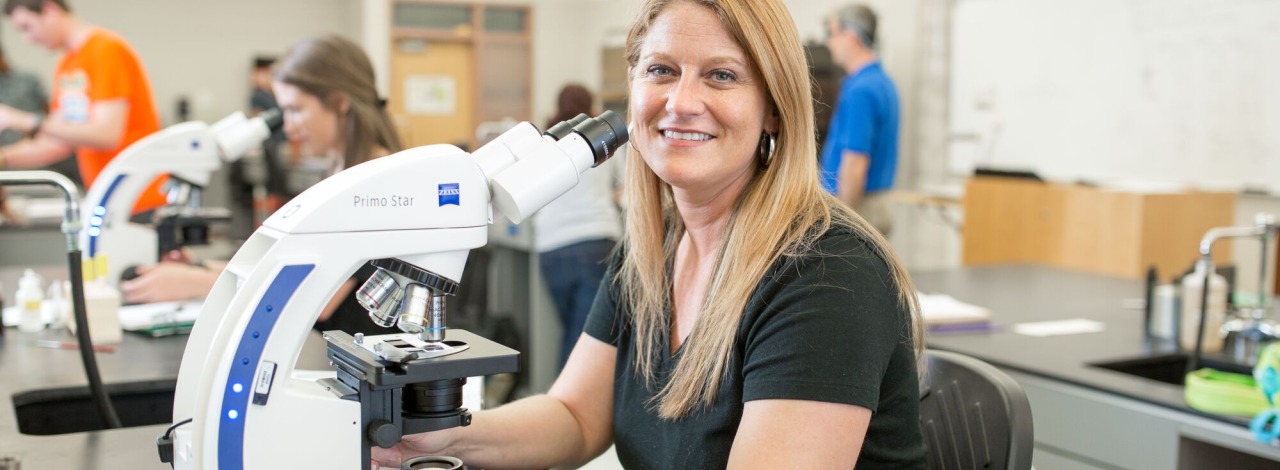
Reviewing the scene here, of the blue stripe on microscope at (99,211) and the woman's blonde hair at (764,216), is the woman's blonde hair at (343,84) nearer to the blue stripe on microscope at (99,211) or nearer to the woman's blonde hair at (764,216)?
the blue stripe on microscope at (99,211)

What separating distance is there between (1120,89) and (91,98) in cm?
419

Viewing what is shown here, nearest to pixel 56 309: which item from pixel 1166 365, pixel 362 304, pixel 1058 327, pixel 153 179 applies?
pixel 153 179

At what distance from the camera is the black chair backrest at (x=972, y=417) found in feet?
4.40

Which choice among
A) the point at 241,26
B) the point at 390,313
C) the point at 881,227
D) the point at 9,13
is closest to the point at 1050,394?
the point at 390,313

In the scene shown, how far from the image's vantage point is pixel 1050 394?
2125 millimetres

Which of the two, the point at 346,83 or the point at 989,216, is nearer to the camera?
the point at 346,83

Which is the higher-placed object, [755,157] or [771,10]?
[771,10]

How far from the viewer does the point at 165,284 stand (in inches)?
91.4

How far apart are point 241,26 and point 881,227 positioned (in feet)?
20.8

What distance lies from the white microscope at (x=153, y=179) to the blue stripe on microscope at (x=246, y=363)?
1.56 m

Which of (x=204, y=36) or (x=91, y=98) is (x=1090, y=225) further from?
(x=204, y=36)

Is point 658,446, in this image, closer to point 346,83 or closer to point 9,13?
point 346,83

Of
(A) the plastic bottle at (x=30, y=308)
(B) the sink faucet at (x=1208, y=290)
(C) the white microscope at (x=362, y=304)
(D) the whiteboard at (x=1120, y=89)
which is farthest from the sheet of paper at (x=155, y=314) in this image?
(D) the whiteboard at (x=1120, y=89)

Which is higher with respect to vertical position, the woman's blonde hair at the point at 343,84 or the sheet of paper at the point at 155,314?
the woman's blonde hair at the point at 343,84
